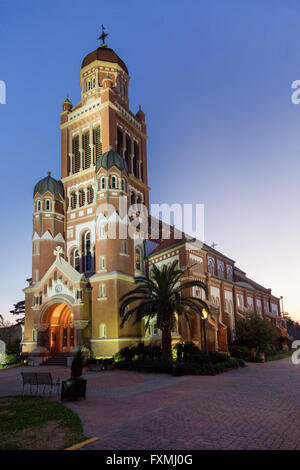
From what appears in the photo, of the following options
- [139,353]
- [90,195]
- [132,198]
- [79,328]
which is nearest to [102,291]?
[79,328]

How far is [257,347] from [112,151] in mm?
23832

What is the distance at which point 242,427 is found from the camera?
9.14 m

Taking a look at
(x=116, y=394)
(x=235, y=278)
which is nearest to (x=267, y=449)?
(x=116, y=394)

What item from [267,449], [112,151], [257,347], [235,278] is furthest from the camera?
[235,278]

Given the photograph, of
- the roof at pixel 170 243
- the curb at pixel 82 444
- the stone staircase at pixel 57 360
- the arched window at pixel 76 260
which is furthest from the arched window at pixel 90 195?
the curb at pixel 82 444

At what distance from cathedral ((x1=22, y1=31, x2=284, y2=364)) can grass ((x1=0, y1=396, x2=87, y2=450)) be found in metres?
15.2

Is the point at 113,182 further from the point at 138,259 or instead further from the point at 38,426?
Result: the point at 38,426

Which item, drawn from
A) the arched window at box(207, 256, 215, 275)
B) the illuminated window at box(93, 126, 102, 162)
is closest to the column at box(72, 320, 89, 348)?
the arched window at box(207, 256, 215, 275)

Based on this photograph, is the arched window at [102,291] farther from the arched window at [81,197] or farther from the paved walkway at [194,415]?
the paved walkway at [194,415]

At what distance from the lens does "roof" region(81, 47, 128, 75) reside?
45.2 meters

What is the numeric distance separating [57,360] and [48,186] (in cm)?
1818

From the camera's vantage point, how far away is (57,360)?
105ft

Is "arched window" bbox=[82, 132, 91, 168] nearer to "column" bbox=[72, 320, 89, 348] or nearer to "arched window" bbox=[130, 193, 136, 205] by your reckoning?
"arched window" bbox=[130, 193, 136, 205]
